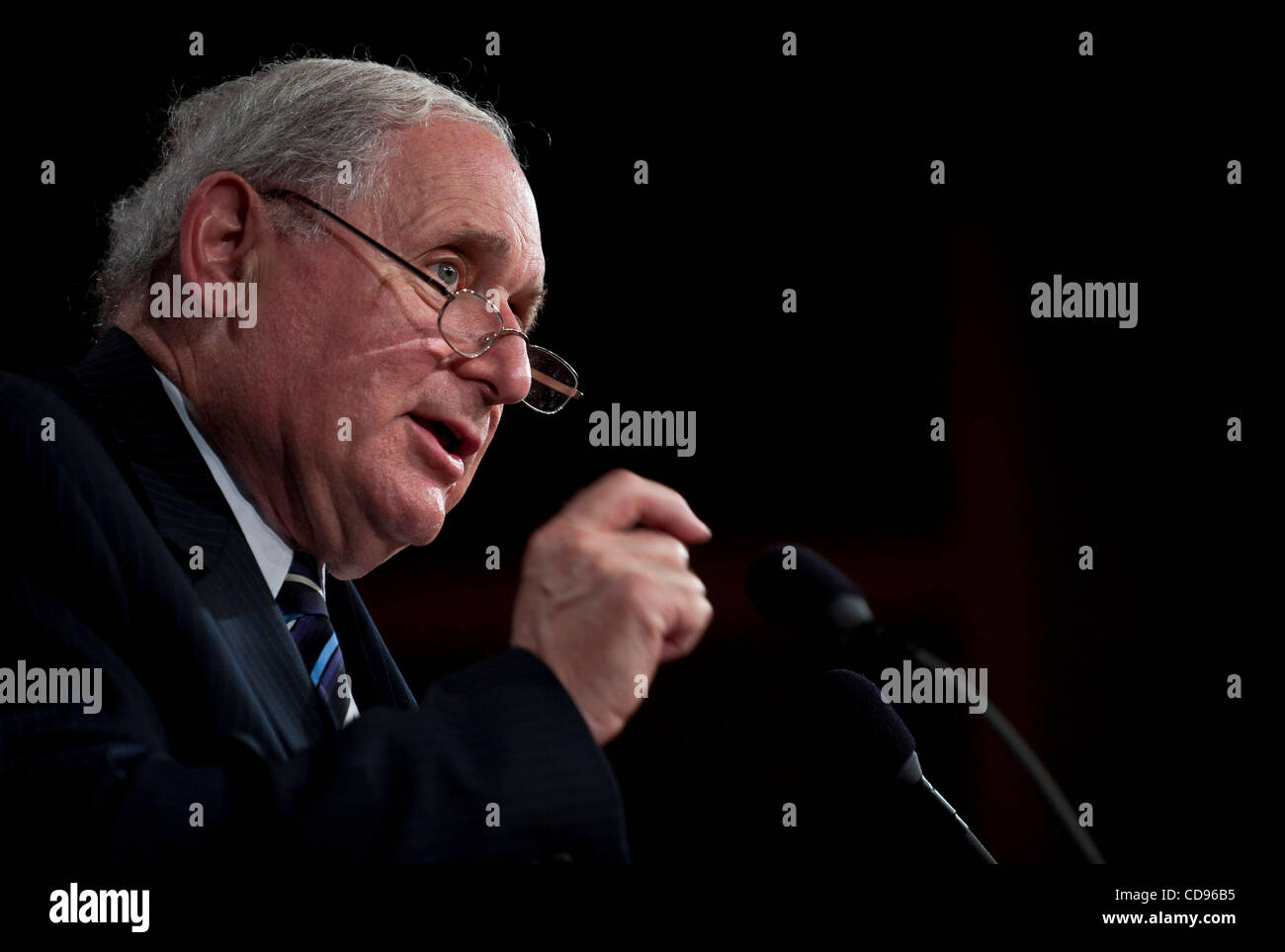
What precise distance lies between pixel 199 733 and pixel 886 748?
606 mm

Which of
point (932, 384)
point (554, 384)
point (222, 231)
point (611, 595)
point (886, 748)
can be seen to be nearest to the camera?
point (611, 595)

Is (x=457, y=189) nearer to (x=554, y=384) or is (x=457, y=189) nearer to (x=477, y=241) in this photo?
(x=477, y=241)

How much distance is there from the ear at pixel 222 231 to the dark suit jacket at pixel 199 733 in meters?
0.32

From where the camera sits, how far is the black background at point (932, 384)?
2.62m

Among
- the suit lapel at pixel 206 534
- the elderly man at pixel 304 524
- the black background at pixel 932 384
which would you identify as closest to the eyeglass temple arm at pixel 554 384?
the elderly man at pixel 304 524

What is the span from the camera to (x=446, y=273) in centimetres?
146

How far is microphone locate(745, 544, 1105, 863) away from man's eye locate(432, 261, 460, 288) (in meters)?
0.59

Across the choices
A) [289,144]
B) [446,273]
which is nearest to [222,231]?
[289,144]

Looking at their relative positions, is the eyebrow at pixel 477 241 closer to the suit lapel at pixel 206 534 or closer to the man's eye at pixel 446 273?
the man's eye at pixel 446 273

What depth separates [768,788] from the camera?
9.02 feet

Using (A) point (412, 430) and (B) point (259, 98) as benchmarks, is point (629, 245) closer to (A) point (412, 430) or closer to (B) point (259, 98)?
(B) point (259, 98)

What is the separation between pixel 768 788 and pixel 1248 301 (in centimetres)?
153
